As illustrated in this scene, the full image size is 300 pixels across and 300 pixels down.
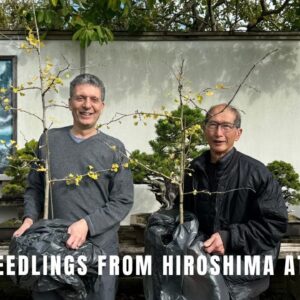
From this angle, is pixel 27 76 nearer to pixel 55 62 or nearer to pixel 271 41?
pixel 55 62

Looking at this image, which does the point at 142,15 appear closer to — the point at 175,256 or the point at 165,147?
the point at 165,147

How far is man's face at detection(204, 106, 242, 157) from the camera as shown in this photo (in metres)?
1.89

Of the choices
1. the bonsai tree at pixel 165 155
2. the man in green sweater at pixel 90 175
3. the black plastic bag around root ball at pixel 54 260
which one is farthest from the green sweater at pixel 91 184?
the bonsai tree at pixel 165 155

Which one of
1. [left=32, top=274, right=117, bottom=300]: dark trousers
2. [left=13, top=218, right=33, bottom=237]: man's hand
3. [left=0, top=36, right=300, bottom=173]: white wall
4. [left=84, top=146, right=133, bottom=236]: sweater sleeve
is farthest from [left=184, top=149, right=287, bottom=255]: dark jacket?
[left=0, top=36, right=300, bottom=173]: white wall

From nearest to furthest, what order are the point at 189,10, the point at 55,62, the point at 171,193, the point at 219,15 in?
the point at 171,193 → the point at 55,62 → the point at 189,10 → the point at 219,15

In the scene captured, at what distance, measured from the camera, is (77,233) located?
1827 millimetres

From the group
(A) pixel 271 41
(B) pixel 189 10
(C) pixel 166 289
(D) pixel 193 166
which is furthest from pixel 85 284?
(B) pixel 189 10

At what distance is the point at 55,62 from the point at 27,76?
0.28 metres

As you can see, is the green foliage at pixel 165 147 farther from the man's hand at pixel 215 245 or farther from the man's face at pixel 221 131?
the man's hand at pixel 215 245

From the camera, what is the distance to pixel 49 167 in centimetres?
198

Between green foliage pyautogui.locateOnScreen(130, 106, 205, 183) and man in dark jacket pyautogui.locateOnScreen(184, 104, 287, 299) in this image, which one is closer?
man in dark jacket pyautogui.locateOnScreen(184, 104, 287, 299)

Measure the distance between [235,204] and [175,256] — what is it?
0.99ft

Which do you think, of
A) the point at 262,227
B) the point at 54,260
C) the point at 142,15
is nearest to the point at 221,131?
the point at 262,227

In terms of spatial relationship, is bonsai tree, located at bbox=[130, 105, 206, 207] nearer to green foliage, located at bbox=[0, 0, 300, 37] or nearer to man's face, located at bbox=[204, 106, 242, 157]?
green foliage, located at bbox=[0, 0, 300, 37]
